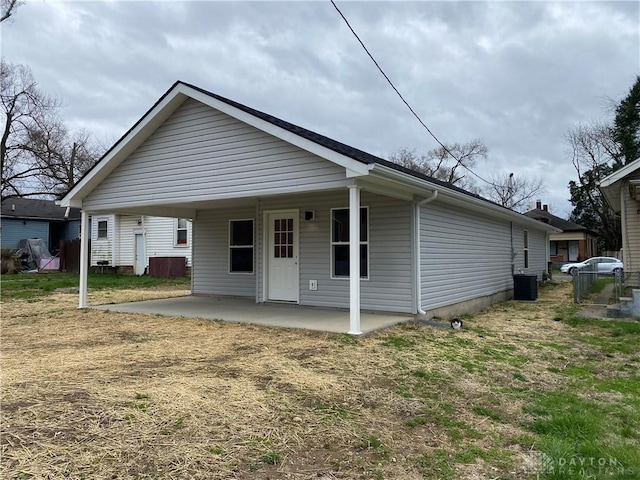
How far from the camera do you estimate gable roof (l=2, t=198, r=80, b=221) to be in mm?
27422

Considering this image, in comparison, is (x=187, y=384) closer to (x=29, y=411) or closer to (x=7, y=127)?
(x=29, y=411)

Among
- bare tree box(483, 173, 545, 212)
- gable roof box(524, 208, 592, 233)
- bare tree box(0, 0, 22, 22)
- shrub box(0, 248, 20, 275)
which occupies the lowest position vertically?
shrub box(0, 248, 20, 275)

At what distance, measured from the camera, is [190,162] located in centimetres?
868

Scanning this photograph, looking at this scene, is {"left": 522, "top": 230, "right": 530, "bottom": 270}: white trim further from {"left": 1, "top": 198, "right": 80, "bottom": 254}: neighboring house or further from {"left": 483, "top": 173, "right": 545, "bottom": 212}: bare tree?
{"left": 483, "top": 173, "right": 545, "bottom": 212}: bare tree

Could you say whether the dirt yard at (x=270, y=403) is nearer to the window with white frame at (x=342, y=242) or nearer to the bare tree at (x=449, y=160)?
the window with white frame at (x=342, y=242)

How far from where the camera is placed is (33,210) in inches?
1139

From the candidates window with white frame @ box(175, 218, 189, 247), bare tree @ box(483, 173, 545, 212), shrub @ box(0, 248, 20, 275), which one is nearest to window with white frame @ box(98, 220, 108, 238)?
shrub @ box(0, 248, 20, 275)

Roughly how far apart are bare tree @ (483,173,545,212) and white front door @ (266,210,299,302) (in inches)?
1594

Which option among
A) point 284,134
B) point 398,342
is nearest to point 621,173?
point 398,342

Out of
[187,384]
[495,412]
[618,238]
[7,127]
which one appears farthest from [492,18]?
[618,238]

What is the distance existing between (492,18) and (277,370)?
9091mm

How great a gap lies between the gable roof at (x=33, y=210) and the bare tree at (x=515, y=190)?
127 feet

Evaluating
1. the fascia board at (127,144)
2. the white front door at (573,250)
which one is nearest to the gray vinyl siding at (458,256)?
the fascia board at (127,144)

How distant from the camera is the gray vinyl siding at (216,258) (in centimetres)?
1128
